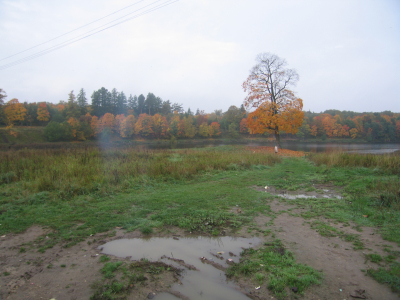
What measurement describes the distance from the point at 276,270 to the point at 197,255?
134 centimetres

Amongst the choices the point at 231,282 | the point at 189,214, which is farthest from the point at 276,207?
the point at 231,282

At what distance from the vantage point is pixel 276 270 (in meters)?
3.31

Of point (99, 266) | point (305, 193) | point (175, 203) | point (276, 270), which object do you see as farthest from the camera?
point (305, 193)

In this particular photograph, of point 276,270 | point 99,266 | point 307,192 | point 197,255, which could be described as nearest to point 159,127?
point 307,192

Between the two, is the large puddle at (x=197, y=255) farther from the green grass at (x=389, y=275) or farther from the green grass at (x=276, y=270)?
the green grass at (x=389, y=275)

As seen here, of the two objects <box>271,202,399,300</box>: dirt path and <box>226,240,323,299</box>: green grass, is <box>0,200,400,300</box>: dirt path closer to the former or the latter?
<box>271,202,399,300</box>: dirt path

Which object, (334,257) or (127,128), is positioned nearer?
(334,257)

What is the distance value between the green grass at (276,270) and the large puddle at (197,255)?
22 centimetres

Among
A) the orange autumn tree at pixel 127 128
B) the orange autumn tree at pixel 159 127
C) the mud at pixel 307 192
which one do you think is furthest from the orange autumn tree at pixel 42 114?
the mud at pixel 307 192

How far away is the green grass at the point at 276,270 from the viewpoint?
3.01m

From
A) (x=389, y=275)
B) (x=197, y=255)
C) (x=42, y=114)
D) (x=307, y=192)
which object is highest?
(x=42, y=114)

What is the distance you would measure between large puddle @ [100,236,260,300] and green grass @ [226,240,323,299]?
0.73 ft

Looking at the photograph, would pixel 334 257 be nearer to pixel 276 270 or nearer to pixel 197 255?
pixel 276 270

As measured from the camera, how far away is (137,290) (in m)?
3.03
